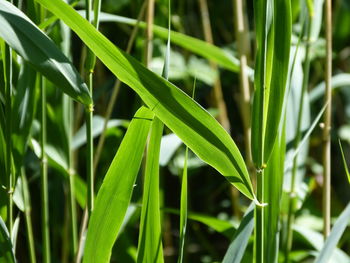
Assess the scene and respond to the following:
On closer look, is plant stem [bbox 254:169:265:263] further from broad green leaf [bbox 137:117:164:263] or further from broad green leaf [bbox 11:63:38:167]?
broad green leaf [bbox 11:63:38:167]

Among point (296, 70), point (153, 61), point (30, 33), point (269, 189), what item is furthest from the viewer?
point (153, 61)

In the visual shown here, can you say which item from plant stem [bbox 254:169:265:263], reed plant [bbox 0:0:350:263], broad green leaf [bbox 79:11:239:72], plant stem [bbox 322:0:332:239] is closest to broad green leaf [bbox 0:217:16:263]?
reed plant [bbox 0:0:350:263]

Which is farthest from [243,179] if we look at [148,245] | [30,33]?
[30,33]

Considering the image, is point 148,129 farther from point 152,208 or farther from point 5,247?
point 5,247

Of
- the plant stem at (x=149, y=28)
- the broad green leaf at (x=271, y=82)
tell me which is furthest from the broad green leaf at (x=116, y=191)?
the plant stem at (x=149, y=28)

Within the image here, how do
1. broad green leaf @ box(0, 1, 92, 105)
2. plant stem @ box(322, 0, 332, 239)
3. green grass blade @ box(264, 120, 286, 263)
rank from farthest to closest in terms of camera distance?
plant stem @ box(322, 0, 332, 239) < green grass blade @ box(264, 120, 286, 263) < broad green leaf @ box(0, 1, 92, 105)

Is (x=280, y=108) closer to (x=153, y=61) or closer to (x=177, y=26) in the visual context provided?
(x=153, y=61)

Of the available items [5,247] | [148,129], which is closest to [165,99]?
[148,129]
